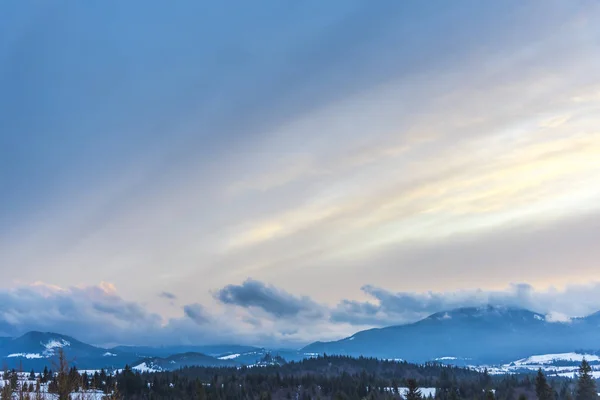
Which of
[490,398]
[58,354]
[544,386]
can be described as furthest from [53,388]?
[544,386]

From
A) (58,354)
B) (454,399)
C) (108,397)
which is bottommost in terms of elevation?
(454,399)

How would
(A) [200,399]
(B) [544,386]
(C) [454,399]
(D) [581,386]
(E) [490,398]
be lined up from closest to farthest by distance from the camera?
(E) [490,398] < (B) [544,386] < (D) [581,386] < (C) [454,399] < (A) [200,399]

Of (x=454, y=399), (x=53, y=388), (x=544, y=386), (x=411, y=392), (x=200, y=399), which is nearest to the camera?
(x=53, y=388)

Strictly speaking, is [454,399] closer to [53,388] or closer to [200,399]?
[200,399]

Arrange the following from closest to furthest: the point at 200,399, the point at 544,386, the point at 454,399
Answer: the point at 544,386 → the point at 454,399 → the point at 200,399

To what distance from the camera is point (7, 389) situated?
42.6 meters

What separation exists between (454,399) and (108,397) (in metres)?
153

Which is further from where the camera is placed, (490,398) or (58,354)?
(490,398)

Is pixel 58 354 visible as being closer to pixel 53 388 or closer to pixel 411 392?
pixel 53 388

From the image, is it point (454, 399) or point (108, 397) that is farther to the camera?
point (454, 399)

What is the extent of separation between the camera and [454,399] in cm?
17312

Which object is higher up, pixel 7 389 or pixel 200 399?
pixel 7 389

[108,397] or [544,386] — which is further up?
[108,397]

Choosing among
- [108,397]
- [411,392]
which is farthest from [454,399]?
[108,397]
